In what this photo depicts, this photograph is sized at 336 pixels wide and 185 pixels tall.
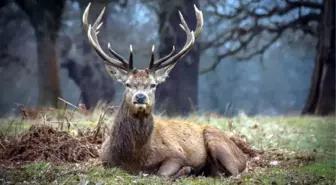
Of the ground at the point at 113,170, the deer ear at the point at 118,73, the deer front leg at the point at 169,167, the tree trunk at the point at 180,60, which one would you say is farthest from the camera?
the tree trunk at the point at 180,60

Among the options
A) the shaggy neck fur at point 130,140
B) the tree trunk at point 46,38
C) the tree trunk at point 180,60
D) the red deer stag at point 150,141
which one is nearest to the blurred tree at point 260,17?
the tree trunk at point 180,60

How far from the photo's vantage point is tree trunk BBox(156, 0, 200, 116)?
1909 cm

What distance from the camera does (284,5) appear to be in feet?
64.6

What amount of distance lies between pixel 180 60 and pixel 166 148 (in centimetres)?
1207

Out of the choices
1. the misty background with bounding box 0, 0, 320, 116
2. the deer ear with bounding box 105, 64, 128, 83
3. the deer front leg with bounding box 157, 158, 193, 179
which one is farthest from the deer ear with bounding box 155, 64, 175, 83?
the misty background with bounding box 0, 0, 320, 116

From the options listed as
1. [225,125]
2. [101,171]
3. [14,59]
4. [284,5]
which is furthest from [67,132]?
[14,59]

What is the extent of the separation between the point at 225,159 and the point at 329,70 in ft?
36.4

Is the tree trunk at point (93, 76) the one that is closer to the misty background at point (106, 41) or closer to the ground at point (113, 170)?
the misty background at point (106, 41)

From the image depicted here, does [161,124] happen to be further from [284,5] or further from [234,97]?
[234,97]

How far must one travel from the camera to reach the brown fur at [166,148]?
7.18 meters

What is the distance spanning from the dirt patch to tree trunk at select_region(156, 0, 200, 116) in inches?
404

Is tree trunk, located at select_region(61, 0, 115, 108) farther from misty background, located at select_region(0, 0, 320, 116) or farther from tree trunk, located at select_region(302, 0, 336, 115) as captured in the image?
tree trunk, located at select_region(302, 0, 336, 115)

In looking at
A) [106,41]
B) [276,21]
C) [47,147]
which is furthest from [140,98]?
[106,41]

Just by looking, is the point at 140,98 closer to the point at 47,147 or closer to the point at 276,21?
the point at 47,147
